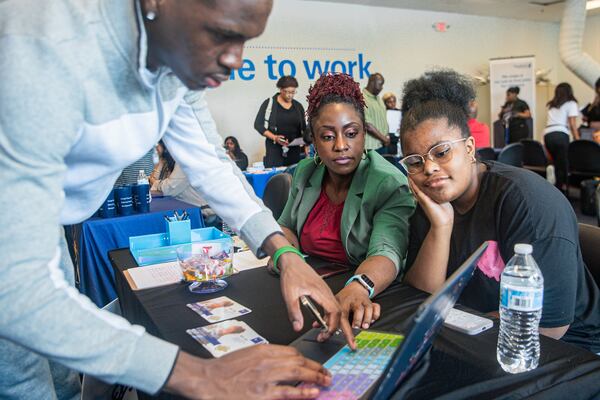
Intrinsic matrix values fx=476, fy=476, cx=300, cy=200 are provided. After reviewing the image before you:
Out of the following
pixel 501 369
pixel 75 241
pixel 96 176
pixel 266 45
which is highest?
pixel 266 45

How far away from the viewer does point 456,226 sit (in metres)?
1.44

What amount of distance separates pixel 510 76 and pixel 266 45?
5.31 metres

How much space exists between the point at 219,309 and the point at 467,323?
62cm

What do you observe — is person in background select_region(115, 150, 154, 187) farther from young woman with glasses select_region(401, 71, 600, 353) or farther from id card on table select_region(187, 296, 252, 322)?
young woman with glasses select_region(401, 71, 600, 353)

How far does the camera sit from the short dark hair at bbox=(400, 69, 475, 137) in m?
1.43

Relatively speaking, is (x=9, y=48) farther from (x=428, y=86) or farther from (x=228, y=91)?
(x=228, y=91)

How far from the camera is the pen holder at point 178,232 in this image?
1854mm

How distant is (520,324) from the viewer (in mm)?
986

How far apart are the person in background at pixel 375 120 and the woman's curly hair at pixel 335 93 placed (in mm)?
4002

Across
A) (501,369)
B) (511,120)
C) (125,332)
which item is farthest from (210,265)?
(511,120)

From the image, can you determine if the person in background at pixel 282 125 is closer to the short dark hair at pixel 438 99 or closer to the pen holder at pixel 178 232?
the pen holder at pixel 178 232

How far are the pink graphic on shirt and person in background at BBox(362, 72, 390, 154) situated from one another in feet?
→ 15.2

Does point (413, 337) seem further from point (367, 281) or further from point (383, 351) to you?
point (367, 281)

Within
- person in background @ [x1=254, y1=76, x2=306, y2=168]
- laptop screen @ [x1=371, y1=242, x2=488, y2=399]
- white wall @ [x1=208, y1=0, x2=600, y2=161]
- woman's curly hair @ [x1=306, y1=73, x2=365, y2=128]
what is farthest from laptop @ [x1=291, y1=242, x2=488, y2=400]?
white wall @ [x1=208, y1=0, x2=600, y2=161]
